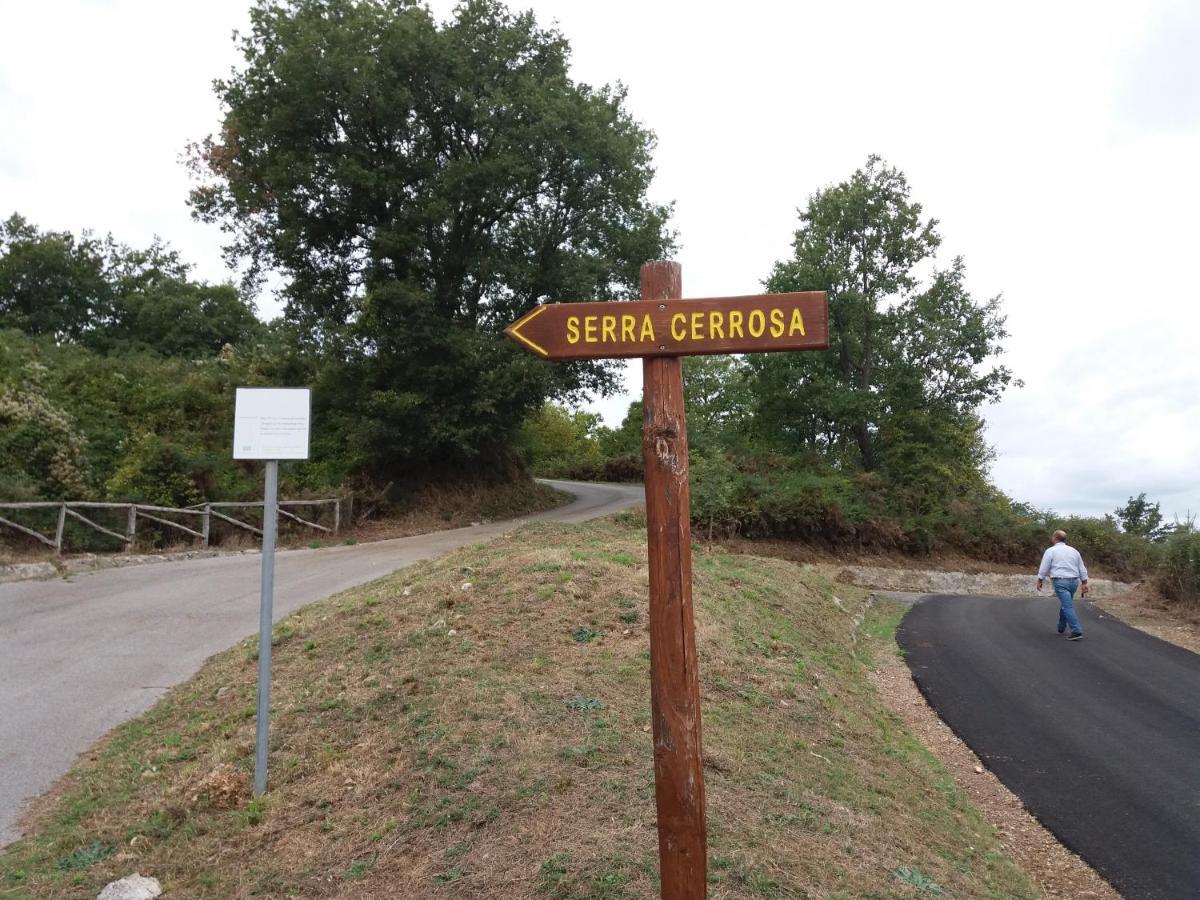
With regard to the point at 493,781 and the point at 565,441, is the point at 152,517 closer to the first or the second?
the point at 493,781

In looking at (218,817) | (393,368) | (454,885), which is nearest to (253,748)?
(218,817)

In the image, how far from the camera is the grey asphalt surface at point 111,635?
6.91m

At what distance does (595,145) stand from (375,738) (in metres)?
22.2

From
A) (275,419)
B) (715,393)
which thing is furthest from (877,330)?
(275,419)

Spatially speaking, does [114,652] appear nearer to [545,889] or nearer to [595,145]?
[545,889]

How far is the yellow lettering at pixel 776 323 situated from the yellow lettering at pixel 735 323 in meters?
0.15

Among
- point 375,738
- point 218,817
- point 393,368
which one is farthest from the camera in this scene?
point 393,368

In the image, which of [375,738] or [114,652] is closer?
[375,738]

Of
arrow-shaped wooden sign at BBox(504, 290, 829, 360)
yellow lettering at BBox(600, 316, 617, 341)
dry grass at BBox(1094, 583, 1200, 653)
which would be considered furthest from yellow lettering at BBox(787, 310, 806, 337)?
dry grass at BBox(1094, 583, 1200, 653)

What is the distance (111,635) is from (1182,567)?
761 inches

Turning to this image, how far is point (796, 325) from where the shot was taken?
381 centimetres

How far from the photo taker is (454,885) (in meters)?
4.14

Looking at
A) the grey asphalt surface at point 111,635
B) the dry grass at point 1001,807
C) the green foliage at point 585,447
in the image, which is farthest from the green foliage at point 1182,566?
the green foliage at point 585,447

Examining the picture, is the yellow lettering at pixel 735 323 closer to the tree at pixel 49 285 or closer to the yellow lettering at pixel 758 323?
the yellow lettering at pixel 758 323
